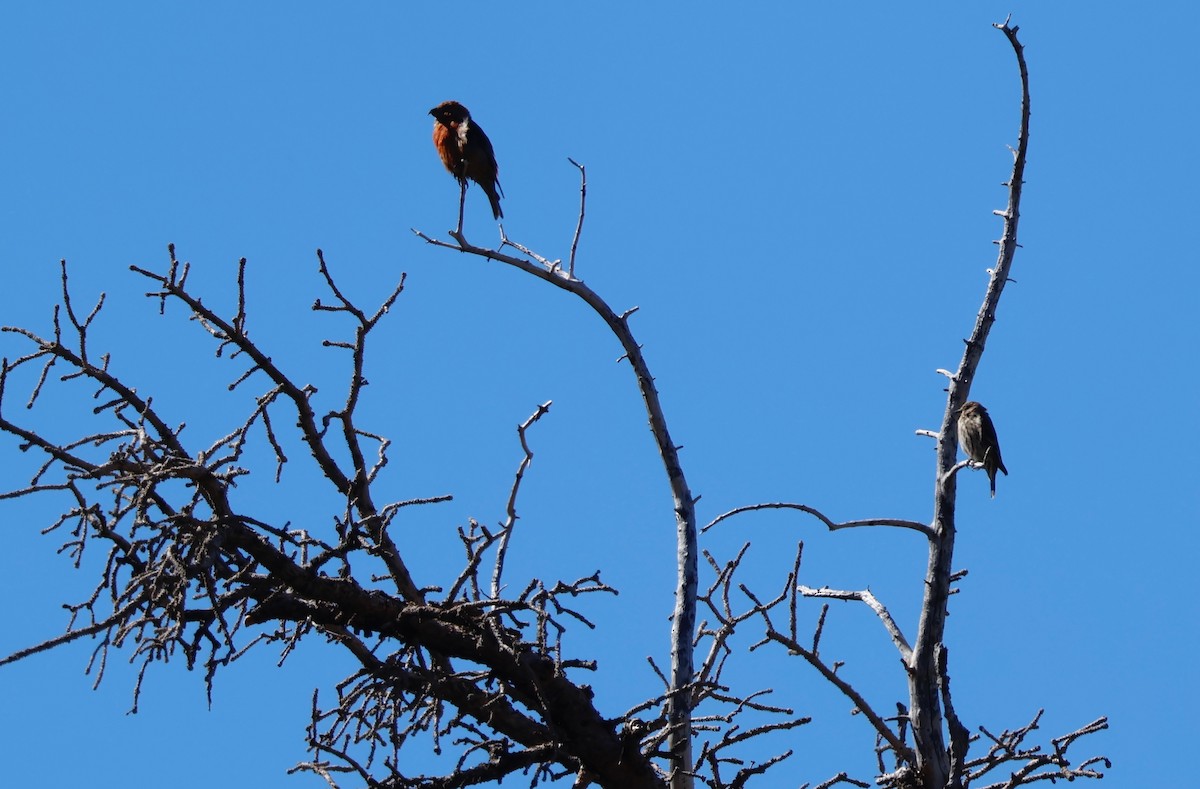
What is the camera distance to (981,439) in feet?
36.5

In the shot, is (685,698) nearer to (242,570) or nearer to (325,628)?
(325,628)

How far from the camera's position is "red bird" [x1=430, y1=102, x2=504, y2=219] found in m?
11.8

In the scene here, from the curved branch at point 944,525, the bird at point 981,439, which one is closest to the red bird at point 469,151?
the bird at point 981,439

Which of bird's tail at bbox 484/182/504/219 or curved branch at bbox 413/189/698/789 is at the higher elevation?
bird's tail at bbox 484/182/504/219

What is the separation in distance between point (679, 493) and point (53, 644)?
3.55 m

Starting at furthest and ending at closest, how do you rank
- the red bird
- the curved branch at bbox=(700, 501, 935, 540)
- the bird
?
1. the red bird
2. the bird
3. the curved branch at bbox=(700, 501, 935, 540)

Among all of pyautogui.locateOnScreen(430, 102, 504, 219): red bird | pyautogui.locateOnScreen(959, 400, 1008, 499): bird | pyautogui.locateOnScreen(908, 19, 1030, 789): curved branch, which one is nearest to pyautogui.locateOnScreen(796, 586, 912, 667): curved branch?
pyautogui.locateOnScreen(908, 19, 1030, 789): curved branch

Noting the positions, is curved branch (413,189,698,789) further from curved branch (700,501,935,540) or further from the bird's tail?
the bird's tail

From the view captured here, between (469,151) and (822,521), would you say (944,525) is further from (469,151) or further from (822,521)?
(469,151)

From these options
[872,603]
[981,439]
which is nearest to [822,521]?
[872,603]

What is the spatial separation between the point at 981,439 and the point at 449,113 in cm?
509

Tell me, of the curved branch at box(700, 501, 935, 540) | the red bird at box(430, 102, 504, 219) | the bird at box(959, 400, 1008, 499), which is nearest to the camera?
the curved branch at box(700, 501, 935, 540)

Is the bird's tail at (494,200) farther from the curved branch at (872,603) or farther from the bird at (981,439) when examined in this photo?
the curved branch at (872,603)

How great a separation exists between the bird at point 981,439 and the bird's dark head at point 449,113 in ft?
15.5
